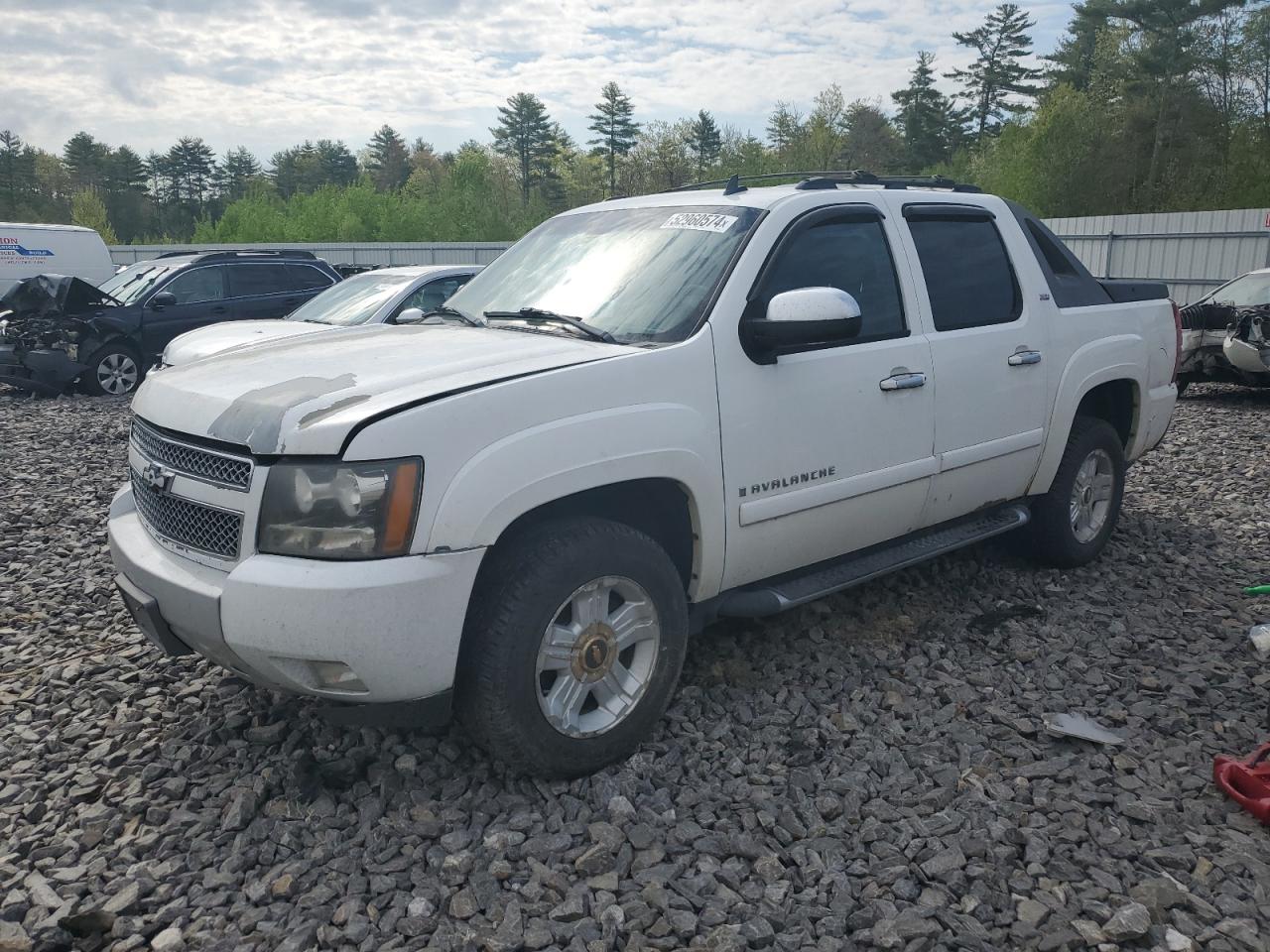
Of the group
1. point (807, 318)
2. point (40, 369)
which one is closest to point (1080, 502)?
point (807, 318)

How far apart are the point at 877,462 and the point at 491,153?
2984 inches

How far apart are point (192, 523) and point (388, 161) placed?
8981cm

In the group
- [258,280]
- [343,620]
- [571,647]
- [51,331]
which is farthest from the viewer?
[258,280]

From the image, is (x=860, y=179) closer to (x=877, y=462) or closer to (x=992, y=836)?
(x=877, y=462)

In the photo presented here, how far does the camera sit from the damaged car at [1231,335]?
11047 millimetres

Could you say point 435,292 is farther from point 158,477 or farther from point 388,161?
point 388,161

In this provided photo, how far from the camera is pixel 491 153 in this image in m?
75.0

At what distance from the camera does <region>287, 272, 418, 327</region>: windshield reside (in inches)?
369

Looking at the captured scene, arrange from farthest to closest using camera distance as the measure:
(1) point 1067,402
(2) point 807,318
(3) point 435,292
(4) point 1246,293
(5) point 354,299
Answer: (4) point 1246,293, (5) point 354,299, (3) point 435,292, (1) point 1067,402, (2) point 807,318

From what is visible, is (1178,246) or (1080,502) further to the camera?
(1178,246)

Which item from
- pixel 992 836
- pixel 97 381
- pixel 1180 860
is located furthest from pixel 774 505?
pixel 97 381

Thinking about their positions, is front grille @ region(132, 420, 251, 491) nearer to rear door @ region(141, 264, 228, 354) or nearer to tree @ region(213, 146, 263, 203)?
rear door @ region(141, 264, 228, 354)

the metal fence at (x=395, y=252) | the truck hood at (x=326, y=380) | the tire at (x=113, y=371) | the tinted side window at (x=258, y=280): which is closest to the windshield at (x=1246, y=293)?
the truck hood at (x=326, y=380)

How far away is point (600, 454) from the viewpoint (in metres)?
3.07
